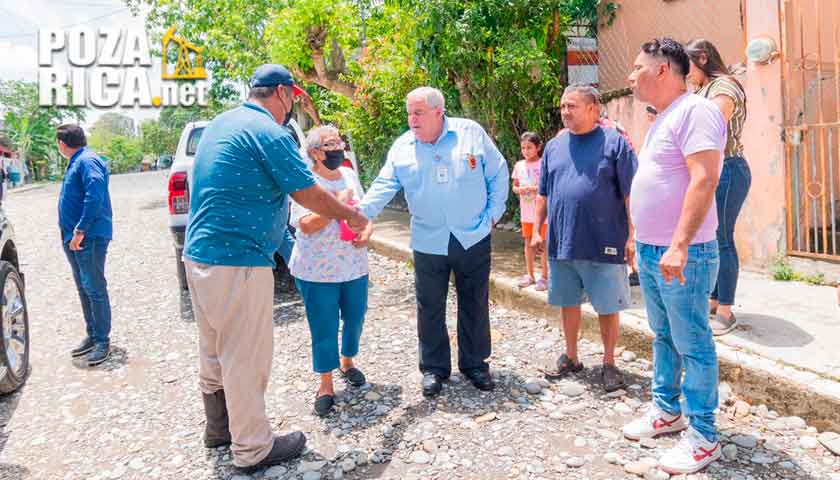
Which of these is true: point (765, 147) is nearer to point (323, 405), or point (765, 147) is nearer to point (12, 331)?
point (323, 405)

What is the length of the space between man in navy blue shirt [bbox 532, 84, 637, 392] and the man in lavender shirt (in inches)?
31.1

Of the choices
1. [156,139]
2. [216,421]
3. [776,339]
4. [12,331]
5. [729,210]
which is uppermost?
[156,139]

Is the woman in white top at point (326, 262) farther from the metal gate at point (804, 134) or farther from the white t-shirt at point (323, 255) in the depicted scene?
the metal gate at point (804, 134)

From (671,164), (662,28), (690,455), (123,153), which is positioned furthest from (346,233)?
(123,153)

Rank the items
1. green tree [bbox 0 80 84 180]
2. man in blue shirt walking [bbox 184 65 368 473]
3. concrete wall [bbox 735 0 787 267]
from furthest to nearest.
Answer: green tree [bbox 0 80 84 180]
concrete wall [bbox 735 0 787 267]
man in blue shirt walking [bbox 184 65 368 473]

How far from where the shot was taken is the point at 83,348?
209 inches

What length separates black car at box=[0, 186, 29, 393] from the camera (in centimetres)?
436

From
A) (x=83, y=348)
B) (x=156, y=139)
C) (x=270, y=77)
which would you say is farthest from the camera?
(x=156, y=139)

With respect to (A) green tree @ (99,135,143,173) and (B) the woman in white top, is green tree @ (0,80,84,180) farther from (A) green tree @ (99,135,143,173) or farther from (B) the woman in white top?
(B) the woman in white top

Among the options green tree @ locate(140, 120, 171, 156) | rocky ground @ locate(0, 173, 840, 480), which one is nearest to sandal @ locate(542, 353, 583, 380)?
rocky ground @ locate(0, 173, 840, 480)

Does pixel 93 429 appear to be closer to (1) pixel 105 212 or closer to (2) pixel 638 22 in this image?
(1) pixel 105 212

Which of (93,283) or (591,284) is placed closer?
(591,284)

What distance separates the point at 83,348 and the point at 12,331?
76 centimetres

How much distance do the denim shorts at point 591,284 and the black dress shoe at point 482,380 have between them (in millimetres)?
672
